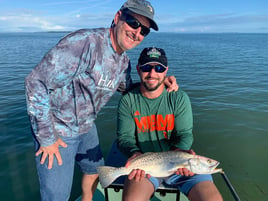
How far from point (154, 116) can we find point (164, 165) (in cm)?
84

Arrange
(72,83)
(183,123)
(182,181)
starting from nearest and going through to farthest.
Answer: (72,83) < (182,181) < (183,123)

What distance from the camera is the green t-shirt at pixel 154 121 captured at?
3674 millimetres

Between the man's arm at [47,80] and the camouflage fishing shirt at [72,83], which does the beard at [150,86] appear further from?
the man's arm at [47,80]

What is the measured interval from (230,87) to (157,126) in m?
12.7

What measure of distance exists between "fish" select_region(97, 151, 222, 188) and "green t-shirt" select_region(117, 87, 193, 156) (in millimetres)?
372

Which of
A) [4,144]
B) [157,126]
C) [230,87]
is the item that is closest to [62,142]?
[157,126]

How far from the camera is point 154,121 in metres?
3.71

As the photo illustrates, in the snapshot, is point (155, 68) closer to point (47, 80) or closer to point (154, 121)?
point (154, 121)

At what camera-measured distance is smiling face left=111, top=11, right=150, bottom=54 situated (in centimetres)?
297

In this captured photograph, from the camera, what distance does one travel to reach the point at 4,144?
771 cm

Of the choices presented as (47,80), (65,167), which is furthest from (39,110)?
(65,167)

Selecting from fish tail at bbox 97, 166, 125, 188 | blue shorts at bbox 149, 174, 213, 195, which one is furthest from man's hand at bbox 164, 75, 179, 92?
fish tail at bbox 97, 166, 125, 188

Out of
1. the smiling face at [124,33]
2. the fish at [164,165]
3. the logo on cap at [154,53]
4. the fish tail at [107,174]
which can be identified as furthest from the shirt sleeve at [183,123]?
the smiling face at [124,33]

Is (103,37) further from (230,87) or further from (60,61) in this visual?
(230,87)
